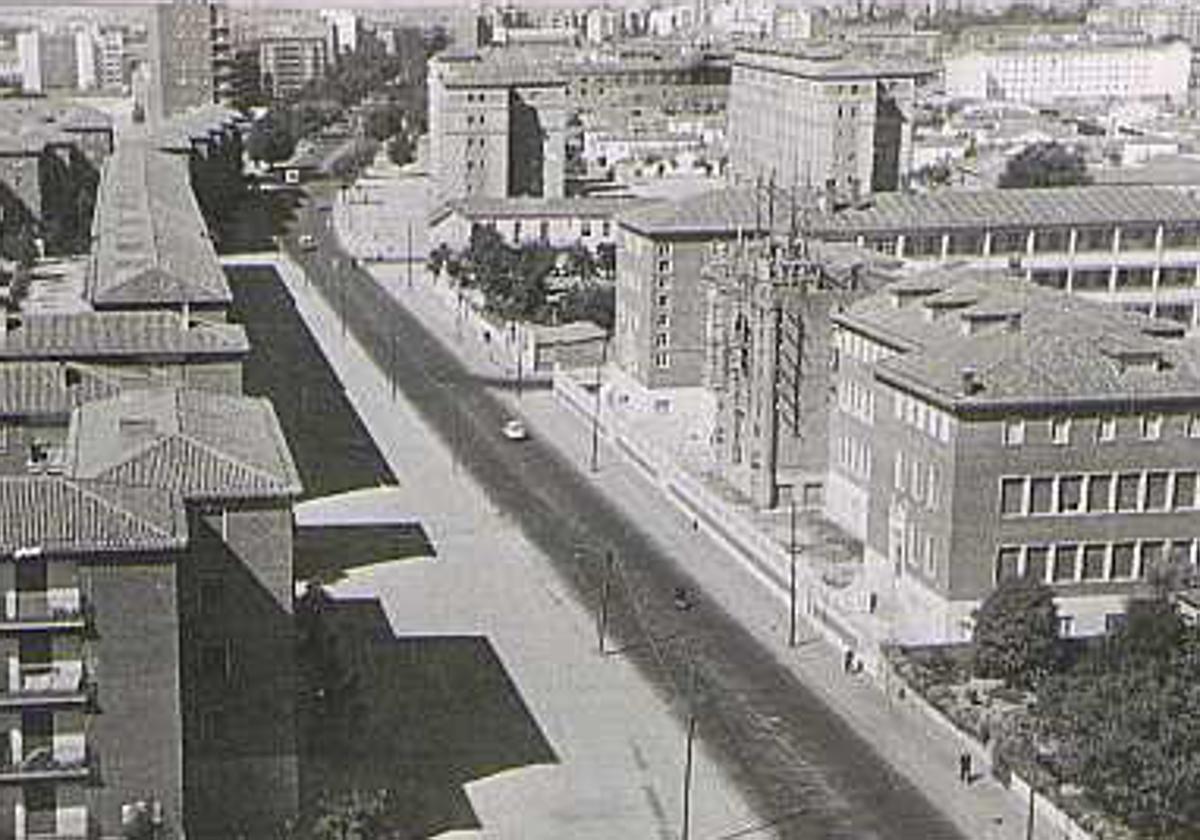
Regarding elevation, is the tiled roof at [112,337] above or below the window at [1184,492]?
above

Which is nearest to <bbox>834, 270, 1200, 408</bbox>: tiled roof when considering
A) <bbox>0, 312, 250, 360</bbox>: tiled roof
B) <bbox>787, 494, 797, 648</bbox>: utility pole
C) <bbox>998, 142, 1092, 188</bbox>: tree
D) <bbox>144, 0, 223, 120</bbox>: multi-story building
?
<bbox>787, 494, 797, 648</bbox>: utility pole

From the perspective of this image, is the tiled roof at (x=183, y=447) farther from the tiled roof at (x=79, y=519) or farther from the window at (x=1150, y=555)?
the window at (x=1150, y=555)

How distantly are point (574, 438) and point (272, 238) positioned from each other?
181ft

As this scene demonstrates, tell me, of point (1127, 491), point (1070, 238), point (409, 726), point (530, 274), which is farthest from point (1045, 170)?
point (409, 726)

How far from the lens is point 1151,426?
48.6 m

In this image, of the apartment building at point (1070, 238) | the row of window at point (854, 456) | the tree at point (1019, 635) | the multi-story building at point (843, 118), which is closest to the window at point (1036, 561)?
the tree at point (1019, 635)

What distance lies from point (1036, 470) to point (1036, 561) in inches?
93.5

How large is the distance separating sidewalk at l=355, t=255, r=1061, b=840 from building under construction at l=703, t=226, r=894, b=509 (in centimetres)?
324

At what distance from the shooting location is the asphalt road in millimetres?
38844

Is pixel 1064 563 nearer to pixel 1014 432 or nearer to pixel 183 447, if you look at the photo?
pixel 1014 432

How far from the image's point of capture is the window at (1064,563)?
4862 cm

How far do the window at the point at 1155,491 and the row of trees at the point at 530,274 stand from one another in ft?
142

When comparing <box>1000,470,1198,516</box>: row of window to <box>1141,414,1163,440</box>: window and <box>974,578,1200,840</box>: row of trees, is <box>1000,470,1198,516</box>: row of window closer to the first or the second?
<box>1141,414,1163,440</box>: window

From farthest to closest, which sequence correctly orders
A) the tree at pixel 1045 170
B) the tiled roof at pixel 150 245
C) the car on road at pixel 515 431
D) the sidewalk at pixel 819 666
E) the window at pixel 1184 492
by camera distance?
the tree at pixel 1045 170, the car on road at pixel 515 431, the tiled roof at pixel 150 245, the window at pixel 1184 492, the sidewalk at pixel 819 666
